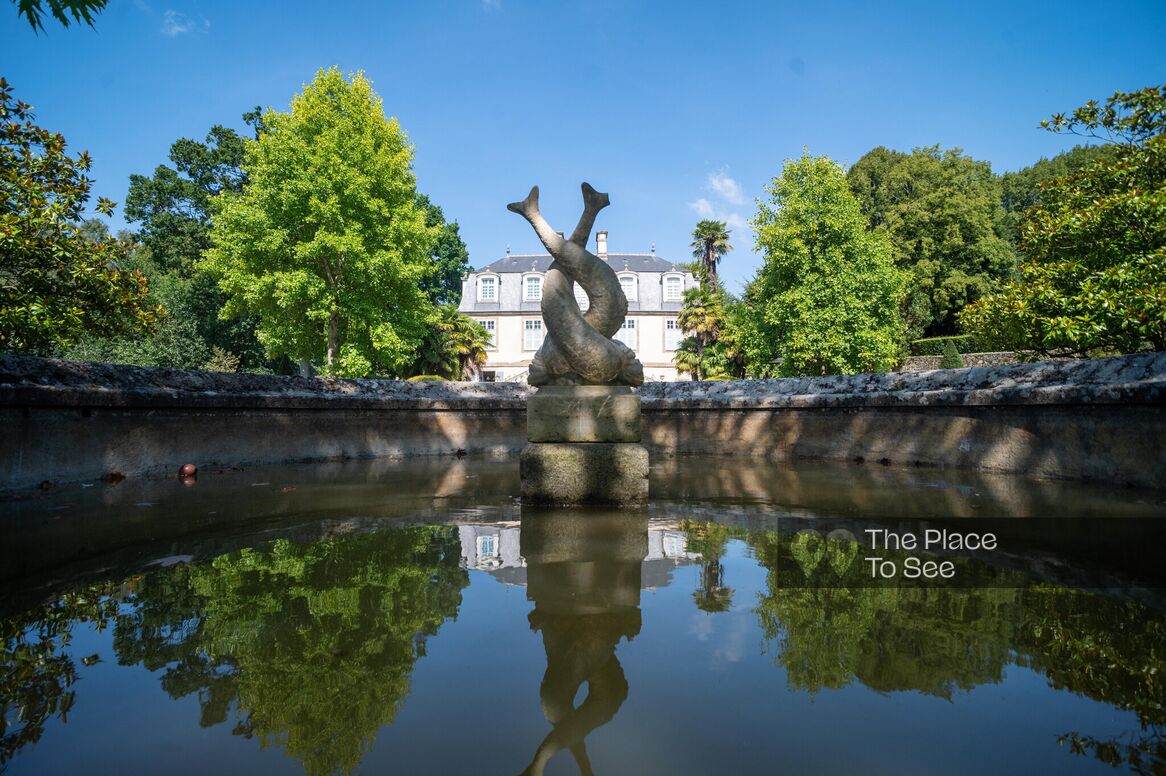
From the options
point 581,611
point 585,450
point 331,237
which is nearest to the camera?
point 581,611

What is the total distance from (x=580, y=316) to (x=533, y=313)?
47.6 m

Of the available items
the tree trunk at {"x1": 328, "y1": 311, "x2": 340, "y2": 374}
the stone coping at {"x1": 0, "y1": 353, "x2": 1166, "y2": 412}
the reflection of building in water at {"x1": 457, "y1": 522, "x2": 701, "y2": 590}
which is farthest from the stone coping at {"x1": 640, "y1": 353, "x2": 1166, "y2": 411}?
the tree trunk at {"x1": 328, "y1": 311, "x2": 340, "y2": 374}

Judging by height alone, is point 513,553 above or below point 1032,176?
below

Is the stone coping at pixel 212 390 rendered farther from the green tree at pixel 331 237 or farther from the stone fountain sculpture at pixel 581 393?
the green tree at pixel 331 237

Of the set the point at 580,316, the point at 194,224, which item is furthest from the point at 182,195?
A: the point at 580,316

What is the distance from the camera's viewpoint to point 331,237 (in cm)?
1734

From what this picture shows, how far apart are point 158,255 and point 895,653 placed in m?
40.4

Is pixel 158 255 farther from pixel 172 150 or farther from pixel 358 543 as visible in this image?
pixel 358 543

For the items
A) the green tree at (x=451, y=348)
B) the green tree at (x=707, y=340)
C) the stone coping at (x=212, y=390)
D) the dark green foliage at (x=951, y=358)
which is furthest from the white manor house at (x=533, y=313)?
the stone coping at (x=212, y=390)

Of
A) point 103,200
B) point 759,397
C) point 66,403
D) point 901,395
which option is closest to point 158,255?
point 103,200

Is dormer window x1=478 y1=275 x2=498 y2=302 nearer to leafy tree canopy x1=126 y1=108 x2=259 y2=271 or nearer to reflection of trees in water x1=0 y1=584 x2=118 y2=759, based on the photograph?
leafy tree canopy x1=126 y1=108 x2=259 y2=271

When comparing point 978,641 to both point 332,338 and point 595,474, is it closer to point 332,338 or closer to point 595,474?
point 595,474

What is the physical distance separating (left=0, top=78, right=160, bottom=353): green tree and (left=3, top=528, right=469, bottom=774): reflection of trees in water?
18.8ft

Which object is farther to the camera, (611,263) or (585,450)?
(611,263)
